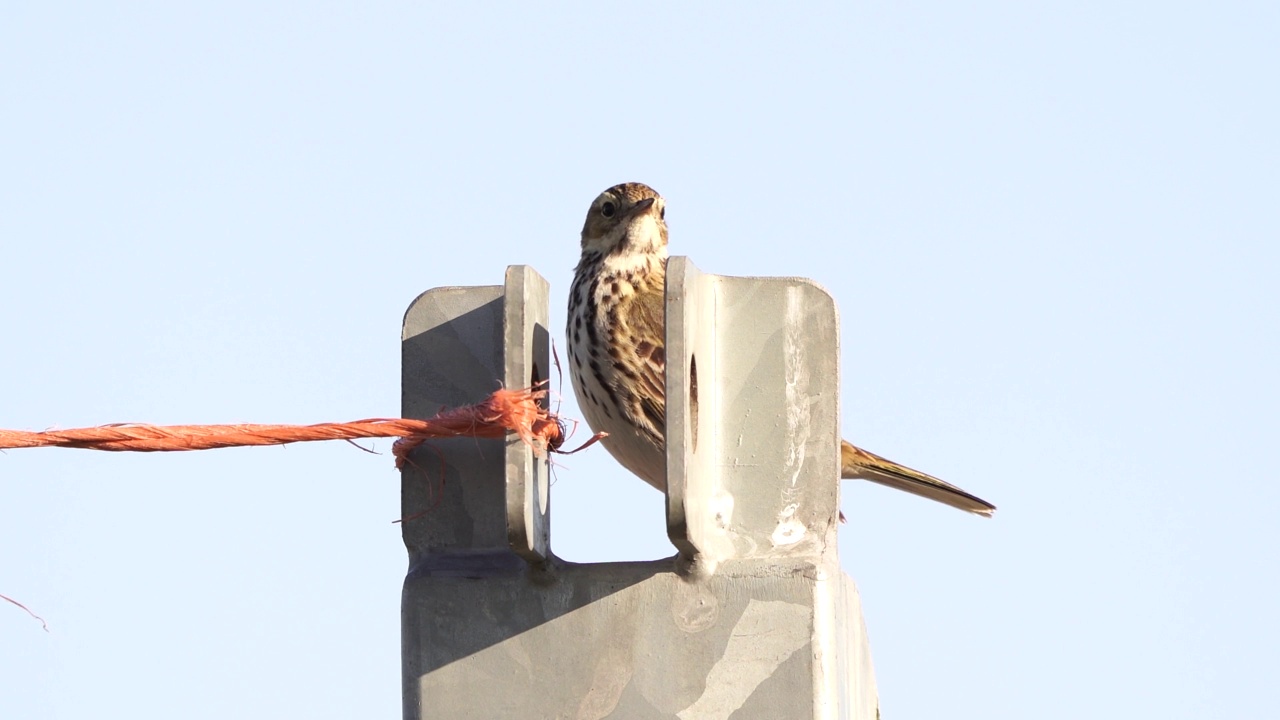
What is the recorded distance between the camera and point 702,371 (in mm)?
4789

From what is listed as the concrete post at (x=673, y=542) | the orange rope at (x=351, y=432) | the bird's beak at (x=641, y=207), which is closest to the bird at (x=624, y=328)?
the bird's beak at (x=641, y=207)

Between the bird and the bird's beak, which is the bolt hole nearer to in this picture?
the bird

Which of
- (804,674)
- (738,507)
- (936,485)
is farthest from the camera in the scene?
(936,485)

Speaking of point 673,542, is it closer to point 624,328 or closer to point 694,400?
point 694,400

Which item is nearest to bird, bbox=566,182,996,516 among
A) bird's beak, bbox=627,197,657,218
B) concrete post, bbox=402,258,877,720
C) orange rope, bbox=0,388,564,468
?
bird's beak, bbox=627,197,657,218

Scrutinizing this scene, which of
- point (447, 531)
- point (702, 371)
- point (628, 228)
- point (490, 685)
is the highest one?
point (628, 228)

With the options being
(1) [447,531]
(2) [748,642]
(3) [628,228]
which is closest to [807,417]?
(2) [748,642]

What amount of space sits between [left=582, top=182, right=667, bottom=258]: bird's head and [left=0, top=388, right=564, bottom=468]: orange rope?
2.92m

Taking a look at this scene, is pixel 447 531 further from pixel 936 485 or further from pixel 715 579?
pixel 936 485

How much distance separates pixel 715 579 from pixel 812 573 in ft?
0.76

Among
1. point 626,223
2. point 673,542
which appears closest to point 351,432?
point 673,542

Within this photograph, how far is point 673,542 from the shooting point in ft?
15.0

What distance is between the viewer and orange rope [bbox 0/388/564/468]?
435 centimetres

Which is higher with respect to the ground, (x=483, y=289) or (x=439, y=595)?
(x=483, y=289)
